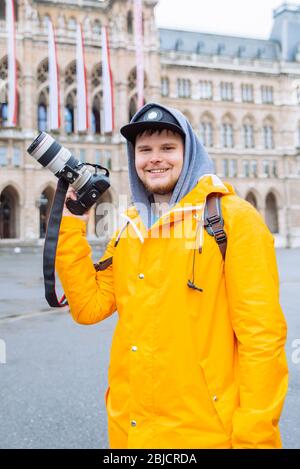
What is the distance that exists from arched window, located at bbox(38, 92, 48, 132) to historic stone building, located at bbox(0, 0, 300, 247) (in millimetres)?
90

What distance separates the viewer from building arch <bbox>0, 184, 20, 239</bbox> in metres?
36.7

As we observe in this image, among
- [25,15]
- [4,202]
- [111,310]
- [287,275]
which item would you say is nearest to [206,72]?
[25,15]

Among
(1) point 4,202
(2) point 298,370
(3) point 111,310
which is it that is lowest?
(2) point 298,370

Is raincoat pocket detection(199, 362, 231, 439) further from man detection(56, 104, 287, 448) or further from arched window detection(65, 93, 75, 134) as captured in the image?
arched window detection(65, 93, 75, 134)

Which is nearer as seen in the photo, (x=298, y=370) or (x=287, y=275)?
(x=298, y=370)

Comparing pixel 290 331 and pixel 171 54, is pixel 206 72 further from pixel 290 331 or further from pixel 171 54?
pixel 290 331

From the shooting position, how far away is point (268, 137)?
148 feet

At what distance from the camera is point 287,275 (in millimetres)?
16469

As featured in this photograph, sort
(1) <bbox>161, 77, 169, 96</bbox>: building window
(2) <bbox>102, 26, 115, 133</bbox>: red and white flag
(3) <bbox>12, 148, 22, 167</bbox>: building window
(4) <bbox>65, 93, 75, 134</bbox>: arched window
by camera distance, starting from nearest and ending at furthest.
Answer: (2) <bbox>102, 26, 115, 133</bbox>: red and white flag < (3) <bbox>12, 148, 22, 167</bbox>: building window < (4) <bbox>65, 93, 75, 134</bbox>: arched window < (1) <bbox>161, 77, 169, 96</bbox>: building window

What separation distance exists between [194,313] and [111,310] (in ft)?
2.04

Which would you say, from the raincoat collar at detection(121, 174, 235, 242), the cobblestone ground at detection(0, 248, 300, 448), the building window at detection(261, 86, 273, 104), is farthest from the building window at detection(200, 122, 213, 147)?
the raincoat collar at detection(121, 174, 235, 242)

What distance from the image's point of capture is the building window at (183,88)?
139 ft

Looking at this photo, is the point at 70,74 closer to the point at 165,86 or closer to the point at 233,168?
the point at 165,86

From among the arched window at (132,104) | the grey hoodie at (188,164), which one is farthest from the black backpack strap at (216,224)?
the arched window at (132,104)
